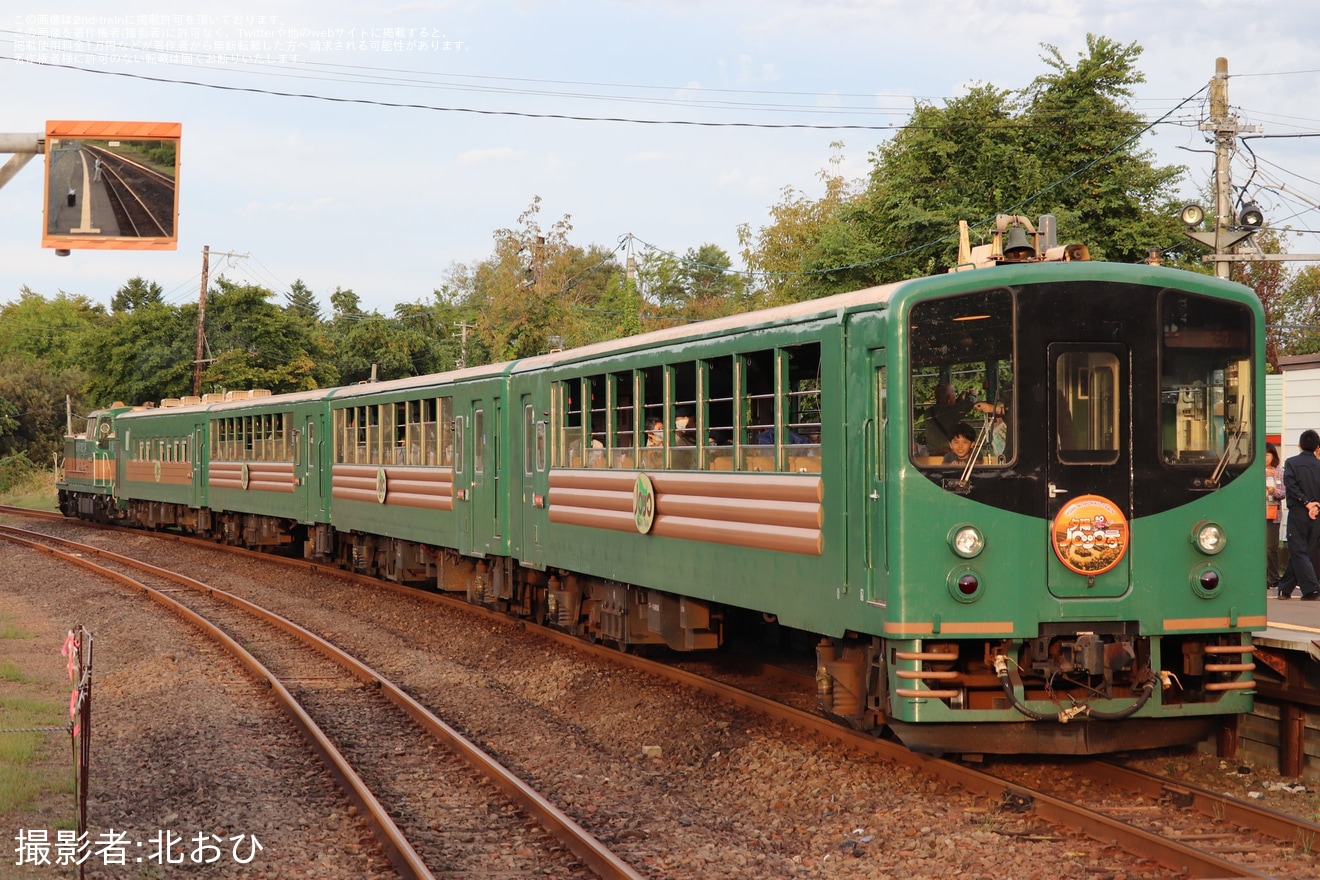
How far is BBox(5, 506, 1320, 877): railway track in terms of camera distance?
666cm

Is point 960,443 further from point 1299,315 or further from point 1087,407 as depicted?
point 1299,315

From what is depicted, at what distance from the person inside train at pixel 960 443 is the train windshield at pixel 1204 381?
41.9 inches

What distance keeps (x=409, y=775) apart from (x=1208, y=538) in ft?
16.1

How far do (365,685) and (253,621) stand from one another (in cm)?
524

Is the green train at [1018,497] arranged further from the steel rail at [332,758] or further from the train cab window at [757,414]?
the steel rail at [332,758]

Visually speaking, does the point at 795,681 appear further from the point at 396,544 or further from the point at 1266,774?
the point at 396,544

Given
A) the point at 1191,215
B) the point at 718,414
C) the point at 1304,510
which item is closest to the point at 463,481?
the point at 718,414

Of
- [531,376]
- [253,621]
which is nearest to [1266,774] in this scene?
[531,376]

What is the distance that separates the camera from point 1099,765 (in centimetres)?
845

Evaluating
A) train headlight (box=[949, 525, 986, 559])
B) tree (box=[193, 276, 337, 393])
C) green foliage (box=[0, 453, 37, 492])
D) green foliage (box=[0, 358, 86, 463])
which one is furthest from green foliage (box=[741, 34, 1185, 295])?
green foliage (box=[0, 358, 86, 463])

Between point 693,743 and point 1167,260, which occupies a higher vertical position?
point 1167,260

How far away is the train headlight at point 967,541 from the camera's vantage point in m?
7.88

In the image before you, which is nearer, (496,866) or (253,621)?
(496,866)

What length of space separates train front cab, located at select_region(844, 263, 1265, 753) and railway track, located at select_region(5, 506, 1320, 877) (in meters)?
0.27
